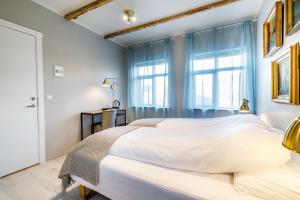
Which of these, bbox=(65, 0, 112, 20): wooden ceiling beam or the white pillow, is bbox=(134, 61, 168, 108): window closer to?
bbox=(65, 0, 112, 20): wooden ceiling beam

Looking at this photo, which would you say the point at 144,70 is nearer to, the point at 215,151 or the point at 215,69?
the point at 215,69

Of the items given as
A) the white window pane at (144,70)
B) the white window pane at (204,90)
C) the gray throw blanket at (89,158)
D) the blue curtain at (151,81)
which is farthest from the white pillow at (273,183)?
the white window pane at (144,70)

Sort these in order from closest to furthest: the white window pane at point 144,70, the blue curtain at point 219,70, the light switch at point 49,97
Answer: the light switch at point 49,97, the blue curtain at point 219,70, the white window pane at point 144,70

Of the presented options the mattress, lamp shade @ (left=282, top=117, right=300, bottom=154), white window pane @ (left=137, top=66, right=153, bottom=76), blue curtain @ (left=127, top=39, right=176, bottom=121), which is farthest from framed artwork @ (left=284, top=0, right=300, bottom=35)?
white window pane @ (left=137, top=66, right=153, bottom=76)

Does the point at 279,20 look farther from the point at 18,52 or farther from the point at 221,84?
the point at 18,52

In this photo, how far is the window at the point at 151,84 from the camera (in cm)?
390

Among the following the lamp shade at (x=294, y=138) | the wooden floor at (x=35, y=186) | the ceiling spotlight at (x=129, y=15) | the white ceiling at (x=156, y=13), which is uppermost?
the white ceiling at (x=156, y=13)

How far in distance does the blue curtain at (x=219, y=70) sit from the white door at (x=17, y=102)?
305 centimetres

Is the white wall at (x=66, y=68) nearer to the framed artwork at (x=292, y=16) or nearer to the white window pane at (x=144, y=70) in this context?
the white window pane at (x=144, y=70)

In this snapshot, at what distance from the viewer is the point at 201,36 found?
3.42m

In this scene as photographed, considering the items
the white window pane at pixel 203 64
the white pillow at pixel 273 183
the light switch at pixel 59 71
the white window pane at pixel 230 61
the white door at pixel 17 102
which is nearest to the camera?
the white pillow at pixel 273 183

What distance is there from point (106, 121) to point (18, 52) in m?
1.78

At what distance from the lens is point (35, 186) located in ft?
6.10

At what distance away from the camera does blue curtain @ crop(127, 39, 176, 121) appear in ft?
12.5
